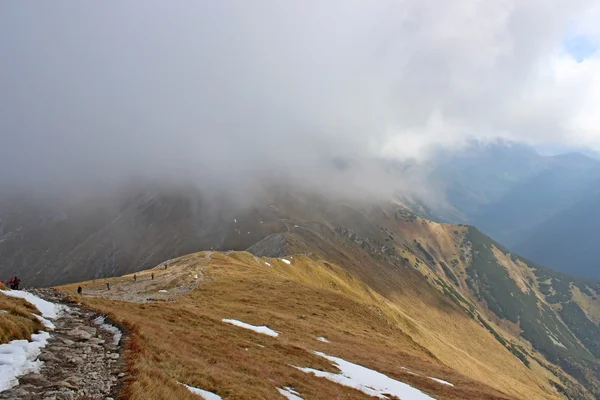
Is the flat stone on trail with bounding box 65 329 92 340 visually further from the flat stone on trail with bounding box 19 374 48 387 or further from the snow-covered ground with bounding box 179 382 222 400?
the snow-covered ground with bounding box 179 382 222 400

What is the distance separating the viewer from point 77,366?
54.3 feet

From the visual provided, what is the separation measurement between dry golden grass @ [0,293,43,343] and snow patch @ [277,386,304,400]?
12.7 meters

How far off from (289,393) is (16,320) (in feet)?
47.2

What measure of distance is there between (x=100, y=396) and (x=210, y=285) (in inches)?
1974

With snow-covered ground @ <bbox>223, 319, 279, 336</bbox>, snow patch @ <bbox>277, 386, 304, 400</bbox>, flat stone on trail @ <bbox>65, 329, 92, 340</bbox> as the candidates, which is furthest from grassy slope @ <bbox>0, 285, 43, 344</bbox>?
snow-covered ground @ <bbox>223, 319, 279, 336</bbox>

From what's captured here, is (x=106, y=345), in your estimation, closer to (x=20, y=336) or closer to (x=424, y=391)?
(x=20, y=336)

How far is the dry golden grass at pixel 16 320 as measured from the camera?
57.4 ft

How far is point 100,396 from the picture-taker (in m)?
13.5

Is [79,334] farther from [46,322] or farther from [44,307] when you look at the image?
[44,307]

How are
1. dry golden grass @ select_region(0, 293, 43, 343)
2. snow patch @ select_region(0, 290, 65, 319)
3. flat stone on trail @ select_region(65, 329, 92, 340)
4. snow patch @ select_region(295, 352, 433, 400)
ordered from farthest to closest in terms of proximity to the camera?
snow patch @ select_region(295, 352, 433, 400) < snow patch @ select_region(0, 290, 65, 319) < flat stone on trail @ select_region(65, 329, 92, 340) < dry golden grass @ select_region(0, 293, 43, 343)

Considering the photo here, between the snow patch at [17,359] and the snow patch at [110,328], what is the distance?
362 centimetres

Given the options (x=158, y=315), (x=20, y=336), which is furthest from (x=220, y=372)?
(x=158, y=315)

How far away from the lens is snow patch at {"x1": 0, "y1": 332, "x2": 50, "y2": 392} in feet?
45.1

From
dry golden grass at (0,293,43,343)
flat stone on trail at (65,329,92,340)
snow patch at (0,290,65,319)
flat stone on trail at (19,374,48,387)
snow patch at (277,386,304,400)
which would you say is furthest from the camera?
snow patch at (0,290,65,319)
